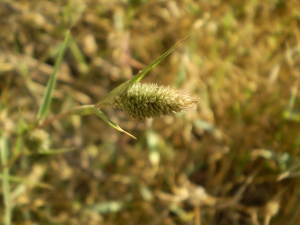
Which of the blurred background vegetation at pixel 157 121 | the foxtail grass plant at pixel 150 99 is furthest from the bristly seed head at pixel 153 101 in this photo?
the blurred background vegetation at pixel 157 121

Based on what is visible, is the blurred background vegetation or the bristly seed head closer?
the bristly seed head

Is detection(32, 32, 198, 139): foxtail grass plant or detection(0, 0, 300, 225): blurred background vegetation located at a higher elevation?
detection(0, 0, 300, 225): blurred background vegetation

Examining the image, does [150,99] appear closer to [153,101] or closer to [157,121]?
[153,101]

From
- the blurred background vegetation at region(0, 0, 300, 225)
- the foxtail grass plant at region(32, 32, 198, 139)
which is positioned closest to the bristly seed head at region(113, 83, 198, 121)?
the foxtail grass plant at region(32, 32, 198, 139)

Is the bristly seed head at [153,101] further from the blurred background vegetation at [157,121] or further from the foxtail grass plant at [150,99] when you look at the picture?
the blurred background vegetation at [157,121]

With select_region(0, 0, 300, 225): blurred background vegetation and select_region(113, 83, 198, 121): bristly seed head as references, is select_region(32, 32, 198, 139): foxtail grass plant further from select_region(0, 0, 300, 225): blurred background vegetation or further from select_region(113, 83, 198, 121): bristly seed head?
select_region(0, 0, 300, 225): blurred background vegetation

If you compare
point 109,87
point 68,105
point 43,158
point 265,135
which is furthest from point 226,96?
point 43,158

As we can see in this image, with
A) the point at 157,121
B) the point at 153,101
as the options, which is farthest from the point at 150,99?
the point at 157,121
